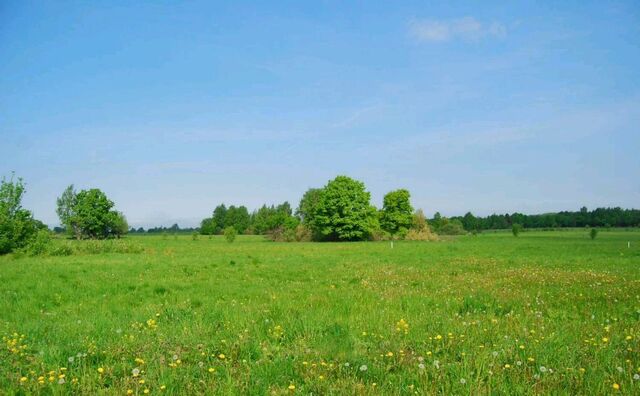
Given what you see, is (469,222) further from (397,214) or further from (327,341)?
(327,341)

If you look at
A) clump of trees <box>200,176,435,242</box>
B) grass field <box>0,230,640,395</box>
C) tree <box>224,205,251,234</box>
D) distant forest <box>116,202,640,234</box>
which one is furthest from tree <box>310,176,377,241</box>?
tree <box>224,205,251,234</box>

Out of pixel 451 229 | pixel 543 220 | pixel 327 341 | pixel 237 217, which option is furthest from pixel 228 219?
pixel 327 341

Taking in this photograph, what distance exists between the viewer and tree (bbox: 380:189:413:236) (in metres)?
86.1

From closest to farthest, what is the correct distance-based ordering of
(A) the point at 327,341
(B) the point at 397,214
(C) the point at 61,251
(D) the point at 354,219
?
1. (A) the point at 327,341
2. (C) the point at 61,251
3. (D) the point at 354,219
4. (B) the point at 397,214

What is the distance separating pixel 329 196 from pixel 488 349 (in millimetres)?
76177

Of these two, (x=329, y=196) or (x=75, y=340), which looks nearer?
(x=75, y=340)

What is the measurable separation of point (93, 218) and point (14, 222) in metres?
49.8

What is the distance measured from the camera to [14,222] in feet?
132

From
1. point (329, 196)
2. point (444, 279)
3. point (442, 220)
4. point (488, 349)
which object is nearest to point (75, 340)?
point (488, 349)

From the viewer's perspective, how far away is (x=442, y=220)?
423 feet

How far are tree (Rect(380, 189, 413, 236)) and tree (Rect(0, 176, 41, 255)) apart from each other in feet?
202

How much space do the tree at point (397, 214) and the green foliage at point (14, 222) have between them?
61540mm

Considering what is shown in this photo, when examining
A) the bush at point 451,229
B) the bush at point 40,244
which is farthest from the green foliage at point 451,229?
the bush at point 40,244

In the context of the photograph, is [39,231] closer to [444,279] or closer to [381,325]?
[444,279]
